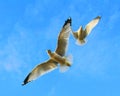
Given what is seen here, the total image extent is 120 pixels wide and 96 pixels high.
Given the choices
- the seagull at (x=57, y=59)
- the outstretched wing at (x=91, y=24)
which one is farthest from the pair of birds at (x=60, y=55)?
the outstretched wing at (x=91, y=24)

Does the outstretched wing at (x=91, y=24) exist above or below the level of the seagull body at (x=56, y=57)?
above

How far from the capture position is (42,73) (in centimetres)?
2867

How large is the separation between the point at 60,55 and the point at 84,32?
1.30 metres

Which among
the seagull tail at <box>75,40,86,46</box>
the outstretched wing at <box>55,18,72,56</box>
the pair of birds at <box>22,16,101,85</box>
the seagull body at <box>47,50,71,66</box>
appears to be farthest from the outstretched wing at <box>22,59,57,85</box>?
the seagull tail at <box>75,40,86,46</box>

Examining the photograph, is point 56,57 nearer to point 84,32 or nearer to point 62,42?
point 62,42

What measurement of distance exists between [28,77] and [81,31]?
2.08 meters

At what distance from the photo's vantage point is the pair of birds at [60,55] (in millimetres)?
28062

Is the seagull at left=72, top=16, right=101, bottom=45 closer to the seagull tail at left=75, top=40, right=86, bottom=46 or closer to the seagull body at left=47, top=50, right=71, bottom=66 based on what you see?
the seagull tail at left=75, top=40, right=86, bottom=46

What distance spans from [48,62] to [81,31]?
1.41m

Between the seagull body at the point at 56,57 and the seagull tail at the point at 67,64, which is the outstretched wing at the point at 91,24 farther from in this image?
the seagull tail at the point at 67,64

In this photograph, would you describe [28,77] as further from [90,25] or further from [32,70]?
[90,25]

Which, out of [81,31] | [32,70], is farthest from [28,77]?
[81,31]

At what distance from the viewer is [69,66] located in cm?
2783

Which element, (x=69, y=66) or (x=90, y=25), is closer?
(x=69, y=66)
